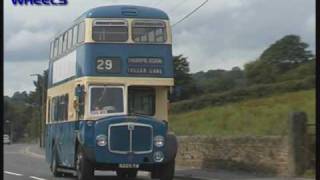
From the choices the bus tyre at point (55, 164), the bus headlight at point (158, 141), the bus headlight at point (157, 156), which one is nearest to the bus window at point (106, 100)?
the bus headlight at point (158, 141)

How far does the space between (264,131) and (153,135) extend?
27.1 ft

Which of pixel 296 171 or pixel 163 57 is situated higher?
pixel 163 57

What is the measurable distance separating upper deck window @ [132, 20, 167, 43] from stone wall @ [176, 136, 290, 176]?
4710 mm

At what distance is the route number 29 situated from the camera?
20672 mm

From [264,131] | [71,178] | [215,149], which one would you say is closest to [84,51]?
[71,178]

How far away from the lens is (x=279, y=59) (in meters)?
84.4

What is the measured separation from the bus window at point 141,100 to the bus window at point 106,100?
1.26ft

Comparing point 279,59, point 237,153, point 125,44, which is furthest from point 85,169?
point 279,59

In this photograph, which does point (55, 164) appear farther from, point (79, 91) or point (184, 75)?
point (184, 75)

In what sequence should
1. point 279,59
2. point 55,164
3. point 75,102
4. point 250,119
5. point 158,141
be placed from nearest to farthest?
1. point 158,141
2. point 75,102
3. point 55,164
4. point 250,119
5. point 279,59

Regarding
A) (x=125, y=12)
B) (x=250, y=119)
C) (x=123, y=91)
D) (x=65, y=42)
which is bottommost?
(x=250, y=119)

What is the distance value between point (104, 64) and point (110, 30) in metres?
Answer: 0.94

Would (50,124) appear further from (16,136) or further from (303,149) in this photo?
(16,136)

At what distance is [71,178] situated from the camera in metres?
24.4
